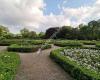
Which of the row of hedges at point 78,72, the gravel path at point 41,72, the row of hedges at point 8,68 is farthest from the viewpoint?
the gravel path at point 41,72

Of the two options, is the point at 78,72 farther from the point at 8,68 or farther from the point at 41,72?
the point at 8,68

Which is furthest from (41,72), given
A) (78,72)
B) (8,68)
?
(78,72)

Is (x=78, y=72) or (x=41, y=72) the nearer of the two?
(x=78, y=72)

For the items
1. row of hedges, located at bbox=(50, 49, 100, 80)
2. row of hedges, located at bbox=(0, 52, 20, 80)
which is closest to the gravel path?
row of hedges, located at bbox=(50, 49, 100, 80)

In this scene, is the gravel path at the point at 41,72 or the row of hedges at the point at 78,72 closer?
the row of hedges at the point at 78,72

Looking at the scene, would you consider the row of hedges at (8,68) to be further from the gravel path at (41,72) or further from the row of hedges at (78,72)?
the row of hedges at (78,72)

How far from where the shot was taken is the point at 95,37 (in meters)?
36.2

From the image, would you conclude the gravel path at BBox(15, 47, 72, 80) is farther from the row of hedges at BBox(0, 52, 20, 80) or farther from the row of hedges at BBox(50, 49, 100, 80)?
the row of hedges at BBox(0, 52, 20, 80)

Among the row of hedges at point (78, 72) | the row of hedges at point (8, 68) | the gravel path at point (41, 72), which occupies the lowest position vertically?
the gravel path at point (41, 72)

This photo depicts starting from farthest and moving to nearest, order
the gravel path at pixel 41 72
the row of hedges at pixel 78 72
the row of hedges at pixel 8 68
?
the gravel path at pixel 41 72 < the row of hedges at pixel 78 72 < the row of hedges at pixel 8 68

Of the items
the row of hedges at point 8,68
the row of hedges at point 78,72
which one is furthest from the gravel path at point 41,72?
the row of hedges at point 8,68

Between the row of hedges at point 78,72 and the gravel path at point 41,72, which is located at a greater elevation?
the row of hedges at point 78,72

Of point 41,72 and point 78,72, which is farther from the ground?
point 78,72

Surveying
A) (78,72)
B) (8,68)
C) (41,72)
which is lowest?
(41,72)
